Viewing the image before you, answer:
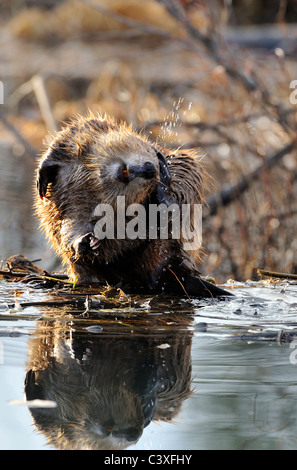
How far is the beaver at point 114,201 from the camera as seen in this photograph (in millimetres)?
3506

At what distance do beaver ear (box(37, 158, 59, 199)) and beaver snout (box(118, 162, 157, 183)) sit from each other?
408mm

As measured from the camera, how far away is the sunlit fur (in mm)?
3533

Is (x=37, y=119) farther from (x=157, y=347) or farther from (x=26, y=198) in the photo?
(x=157, y=347)

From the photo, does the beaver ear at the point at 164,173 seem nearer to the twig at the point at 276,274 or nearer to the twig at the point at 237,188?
the twig at the point at 276,274

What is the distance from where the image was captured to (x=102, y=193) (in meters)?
3.55

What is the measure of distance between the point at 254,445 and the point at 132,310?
1.30m

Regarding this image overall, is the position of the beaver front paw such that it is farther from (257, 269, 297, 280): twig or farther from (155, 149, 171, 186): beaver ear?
(257, 269, 297, 280): twig

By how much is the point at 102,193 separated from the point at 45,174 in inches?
12.7

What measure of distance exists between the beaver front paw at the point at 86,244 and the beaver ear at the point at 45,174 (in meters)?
0.41

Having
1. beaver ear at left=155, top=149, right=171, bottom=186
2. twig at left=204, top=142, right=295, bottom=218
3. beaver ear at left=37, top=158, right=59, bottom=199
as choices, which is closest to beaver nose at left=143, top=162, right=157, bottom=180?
beaver ear at left=155, top=149, right=171, bottom=186

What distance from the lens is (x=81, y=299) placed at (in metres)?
3.45

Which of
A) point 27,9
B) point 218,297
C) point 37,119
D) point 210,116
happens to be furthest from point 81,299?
point 27,9

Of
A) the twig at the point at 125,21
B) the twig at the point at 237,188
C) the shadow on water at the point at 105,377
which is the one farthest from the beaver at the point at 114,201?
the twig at the point at 125,21

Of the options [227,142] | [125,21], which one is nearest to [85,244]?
[227,142]
